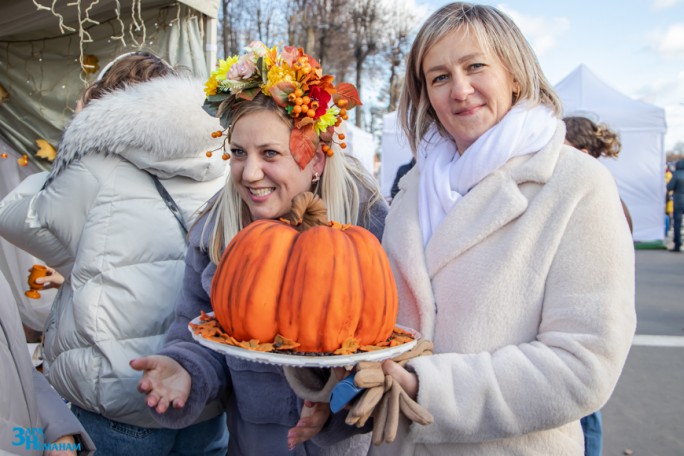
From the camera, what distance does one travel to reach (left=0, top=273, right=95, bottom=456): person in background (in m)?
1.12

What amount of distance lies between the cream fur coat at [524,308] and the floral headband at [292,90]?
1.89 feet

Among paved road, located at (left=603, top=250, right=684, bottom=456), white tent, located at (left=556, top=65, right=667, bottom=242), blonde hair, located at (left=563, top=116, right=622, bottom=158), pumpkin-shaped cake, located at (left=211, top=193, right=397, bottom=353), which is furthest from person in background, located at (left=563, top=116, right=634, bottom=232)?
white tent, located at (left=556, top=65, right=667, bottom=242)

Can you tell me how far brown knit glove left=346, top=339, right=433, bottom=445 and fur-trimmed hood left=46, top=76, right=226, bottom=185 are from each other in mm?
1437

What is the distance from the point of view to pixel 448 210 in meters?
1.62

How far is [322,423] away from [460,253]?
63cm

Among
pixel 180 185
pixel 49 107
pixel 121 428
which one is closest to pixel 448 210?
pixel 180 185

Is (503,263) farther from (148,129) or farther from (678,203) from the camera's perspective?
(678,203)

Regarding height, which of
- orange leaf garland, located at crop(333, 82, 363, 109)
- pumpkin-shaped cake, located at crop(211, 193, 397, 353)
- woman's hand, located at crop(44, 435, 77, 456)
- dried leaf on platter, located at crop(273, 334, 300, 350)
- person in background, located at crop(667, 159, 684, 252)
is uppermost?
orange leaf garland, located at crop(333, 82, 363, 109)

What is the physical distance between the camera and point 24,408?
3.97ft

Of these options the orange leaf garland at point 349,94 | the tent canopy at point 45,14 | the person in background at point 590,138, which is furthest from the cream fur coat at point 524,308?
the tent canopy at point 45,14

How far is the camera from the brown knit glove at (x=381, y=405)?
1185 millimetres

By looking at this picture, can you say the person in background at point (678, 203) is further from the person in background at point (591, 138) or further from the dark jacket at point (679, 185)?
the person in background at point (591, 138)

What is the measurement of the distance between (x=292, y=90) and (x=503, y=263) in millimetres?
906

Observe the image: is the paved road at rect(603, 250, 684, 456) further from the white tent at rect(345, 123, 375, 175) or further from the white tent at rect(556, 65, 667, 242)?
the white tent at rect(345, 123, 375, 175)
